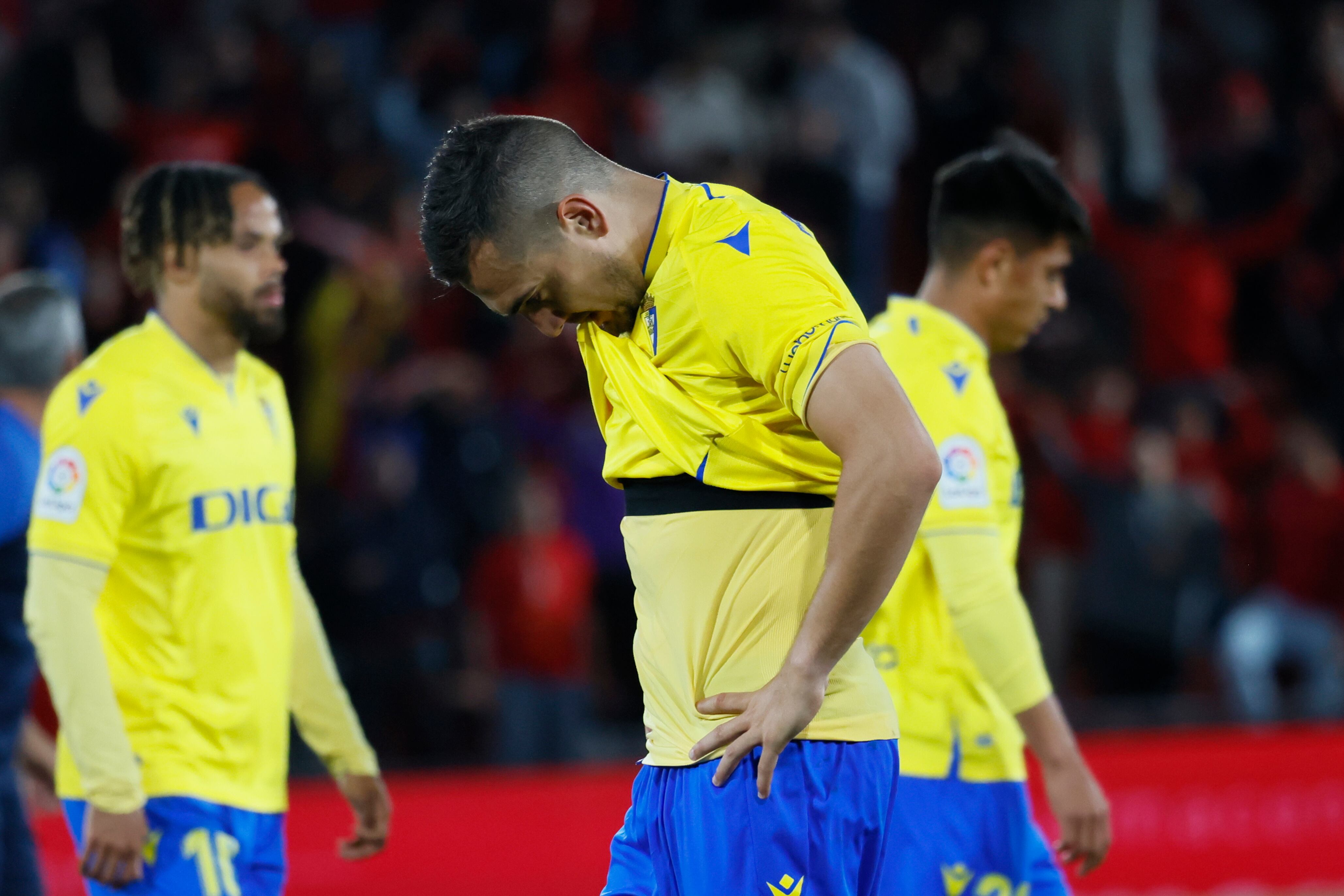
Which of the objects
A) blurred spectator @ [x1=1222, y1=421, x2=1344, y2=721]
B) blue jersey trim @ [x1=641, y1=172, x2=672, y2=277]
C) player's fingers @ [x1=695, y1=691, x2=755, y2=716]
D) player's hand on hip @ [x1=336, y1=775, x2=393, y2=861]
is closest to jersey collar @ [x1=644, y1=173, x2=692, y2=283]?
blue jersey trim @ [x1=641, y1=172, x2=672, y2=277]

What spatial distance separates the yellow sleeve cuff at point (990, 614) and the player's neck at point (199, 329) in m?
1.76

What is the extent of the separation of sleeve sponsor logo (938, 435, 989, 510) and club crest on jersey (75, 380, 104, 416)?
1927 mm

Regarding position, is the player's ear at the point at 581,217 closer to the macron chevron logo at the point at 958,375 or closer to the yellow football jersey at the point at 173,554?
the macron chevron logo at the point at 958,375

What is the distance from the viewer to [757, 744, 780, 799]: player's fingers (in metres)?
2.41

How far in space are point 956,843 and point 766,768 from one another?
1515 millimetres

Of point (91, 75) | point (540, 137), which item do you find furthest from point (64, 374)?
point (91, 75)

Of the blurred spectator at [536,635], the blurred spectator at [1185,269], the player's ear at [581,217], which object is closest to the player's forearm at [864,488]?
the player's ear at [581,217]

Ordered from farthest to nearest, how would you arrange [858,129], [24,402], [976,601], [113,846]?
[858,129]
[24,402]
[976,601]
[113,846]

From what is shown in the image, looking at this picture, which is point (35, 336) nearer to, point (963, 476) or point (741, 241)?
point (963, 476)

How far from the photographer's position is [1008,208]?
13.3 ft

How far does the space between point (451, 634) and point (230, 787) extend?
4.51 metres

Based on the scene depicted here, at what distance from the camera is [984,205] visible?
407 centimetres

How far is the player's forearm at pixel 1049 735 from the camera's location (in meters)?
3.57

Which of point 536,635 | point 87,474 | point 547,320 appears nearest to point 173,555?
point 87,474
